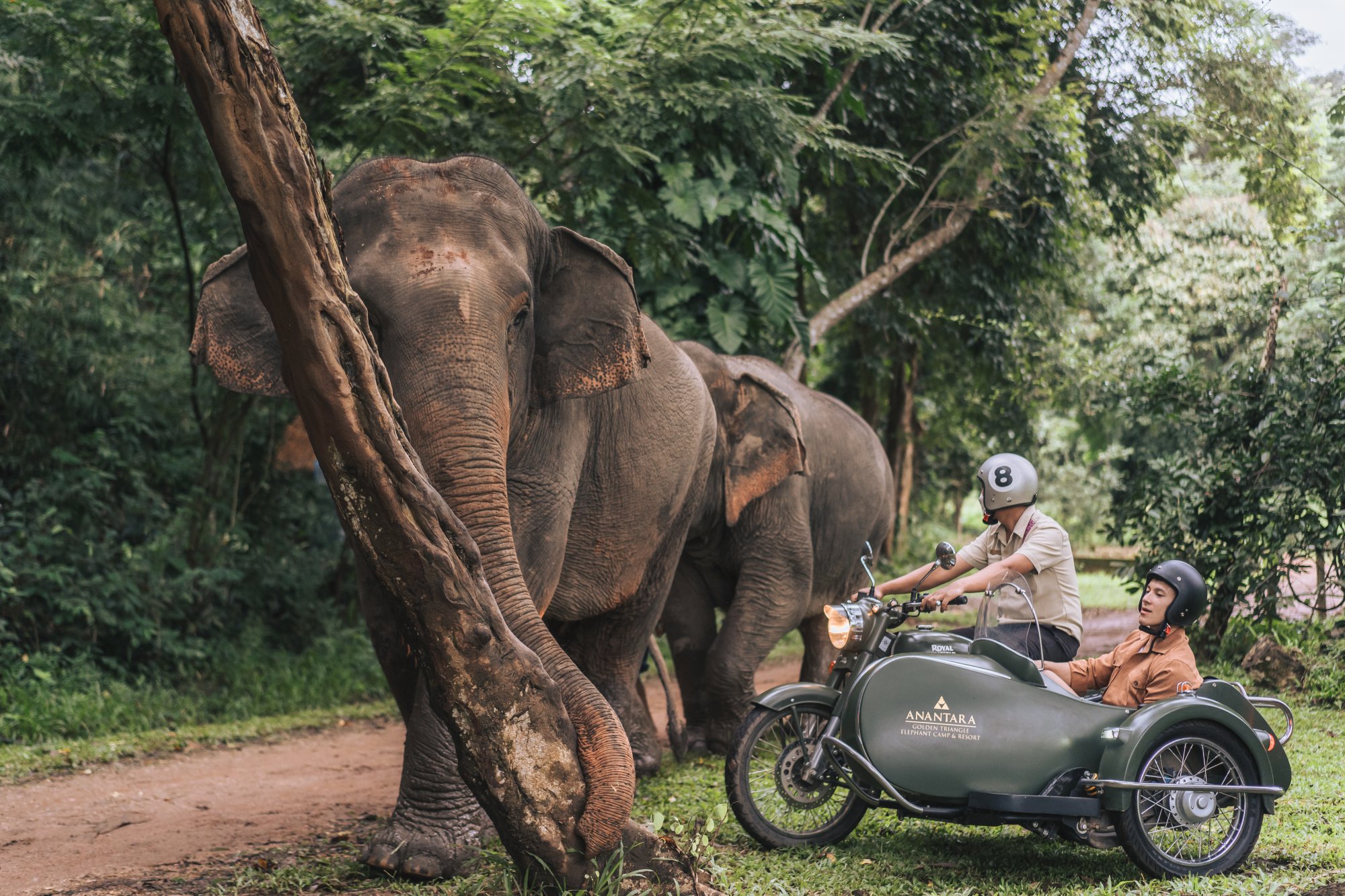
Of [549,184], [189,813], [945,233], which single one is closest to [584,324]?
[189,813]

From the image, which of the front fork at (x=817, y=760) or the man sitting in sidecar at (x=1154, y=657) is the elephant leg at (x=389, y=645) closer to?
the front fork at (x=817, y=760)

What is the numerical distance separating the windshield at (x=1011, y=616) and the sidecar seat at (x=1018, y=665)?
152 mm

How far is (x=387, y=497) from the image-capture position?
370 centimetres

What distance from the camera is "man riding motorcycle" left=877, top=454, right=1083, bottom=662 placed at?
16.4 ft

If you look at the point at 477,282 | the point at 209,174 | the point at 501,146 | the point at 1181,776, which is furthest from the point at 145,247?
the point at 1181,776

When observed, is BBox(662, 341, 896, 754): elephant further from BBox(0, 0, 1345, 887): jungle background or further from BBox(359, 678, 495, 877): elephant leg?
BBox(359, 678, 495, 877): elephant leg

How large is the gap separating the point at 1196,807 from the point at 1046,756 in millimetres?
560

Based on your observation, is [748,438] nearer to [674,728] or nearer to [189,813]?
[674,728]

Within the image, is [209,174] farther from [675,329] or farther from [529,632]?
[529,632]

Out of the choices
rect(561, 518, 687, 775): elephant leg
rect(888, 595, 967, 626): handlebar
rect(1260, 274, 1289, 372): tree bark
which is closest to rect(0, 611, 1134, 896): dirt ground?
rect(561, 518, 687, 775): elephant leg

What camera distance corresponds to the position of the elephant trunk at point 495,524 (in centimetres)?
396

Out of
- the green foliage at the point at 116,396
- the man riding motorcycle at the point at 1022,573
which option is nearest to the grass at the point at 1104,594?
the green foliage at the point at 116,396

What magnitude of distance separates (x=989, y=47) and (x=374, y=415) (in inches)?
413

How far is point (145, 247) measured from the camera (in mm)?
11469
